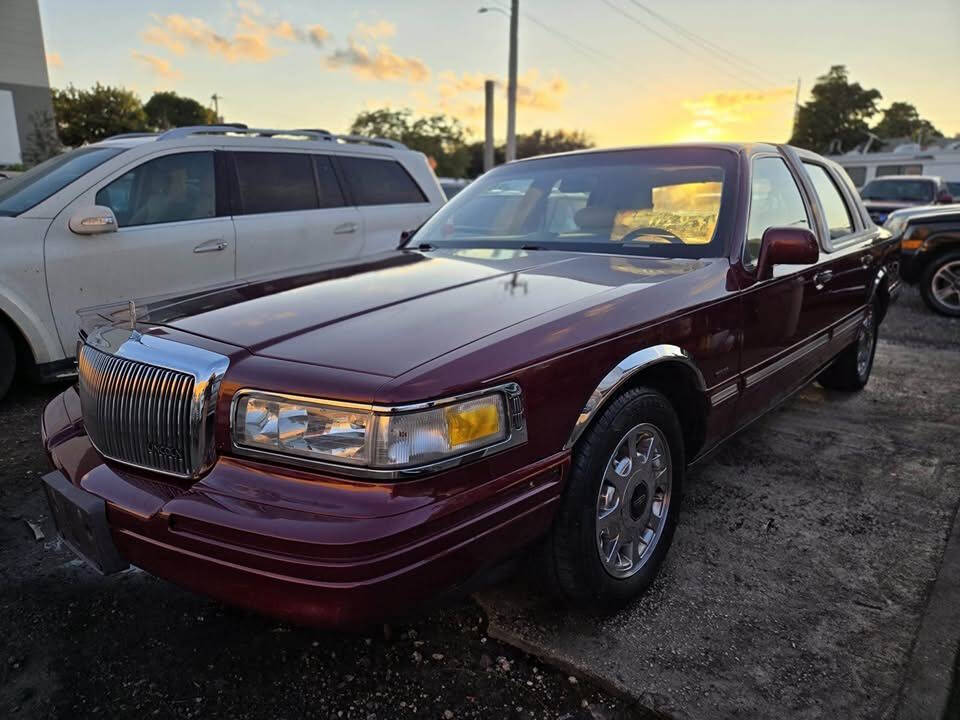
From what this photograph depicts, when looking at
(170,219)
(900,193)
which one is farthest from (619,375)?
(900,193)

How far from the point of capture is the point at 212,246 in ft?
16.6

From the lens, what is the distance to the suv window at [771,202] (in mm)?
3063

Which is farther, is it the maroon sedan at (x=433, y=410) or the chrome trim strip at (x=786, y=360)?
the chrome trim strip at (x=786, y=360)

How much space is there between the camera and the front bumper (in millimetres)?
1595

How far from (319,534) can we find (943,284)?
9343mm

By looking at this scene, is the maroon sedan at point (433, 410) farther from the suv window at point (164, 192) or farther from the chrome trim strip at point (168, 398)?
the suv window at point (164, 192)

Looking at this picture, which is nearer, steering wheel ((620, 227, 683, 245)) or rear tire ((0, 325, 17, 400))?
steering wheel ((620, 227, 683, 245))

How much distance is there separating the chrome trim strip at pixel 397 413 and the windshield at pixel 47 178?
368 cm

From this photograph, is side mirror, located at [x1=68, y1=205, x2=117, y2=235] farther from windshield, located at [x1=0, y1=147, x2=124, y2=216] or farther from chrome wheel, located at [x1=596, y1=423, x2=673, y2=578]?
chrome wheel, located at [x1=596, y1=423, x2=673, y2=578]

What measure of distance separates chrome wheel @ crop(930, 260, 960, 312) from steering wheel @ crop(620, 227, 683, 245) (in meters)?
7.21

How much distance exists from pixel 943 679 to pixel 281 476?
2052mm

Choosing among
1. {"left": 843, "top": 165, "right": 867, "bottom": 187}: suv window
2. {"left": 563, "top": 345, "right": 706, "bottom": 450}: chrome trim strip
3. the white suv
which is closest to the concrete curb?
{"left": 563, "top": 345, "right": 706, "bottom": 450}: chrome trim strip

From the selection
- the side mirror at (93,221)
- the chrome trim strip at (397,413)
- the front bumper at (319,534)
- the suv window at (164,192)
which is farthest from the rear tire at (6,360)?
the chrome trim strip at (397,413)

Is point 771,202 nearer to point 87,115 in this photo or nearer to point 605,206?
point 605,206
